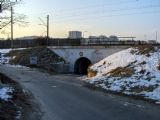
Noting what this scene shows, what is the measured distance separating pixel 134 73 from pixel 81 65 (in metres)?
32.5

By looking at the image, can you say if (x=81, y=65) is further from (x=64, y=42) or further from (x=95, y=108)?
(x=95, y=108)

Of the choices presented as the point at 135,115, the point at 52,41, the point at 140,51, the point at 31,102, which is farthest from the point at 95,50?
the point at 135,115

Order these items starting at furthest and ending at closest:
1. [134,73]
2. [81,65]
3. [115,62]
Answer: [81,65] → [115,62] → [134,73]

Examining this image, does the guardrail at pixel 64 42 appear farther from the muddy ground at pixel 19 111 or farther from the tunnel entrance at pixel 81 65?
the muddy ground at pixel 19 111

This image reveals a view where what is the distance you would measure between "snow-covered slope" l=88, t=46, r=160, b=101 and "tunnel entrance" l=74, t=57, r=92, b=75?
60.0ft

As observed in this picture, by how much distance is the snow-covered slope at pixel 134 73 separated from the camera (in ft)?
89.1

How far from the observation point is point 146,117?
56.1 ft

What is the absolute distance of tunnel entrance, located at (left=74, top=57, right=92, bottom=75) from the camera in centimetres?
6375

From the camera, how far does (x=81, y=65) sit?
65.6m

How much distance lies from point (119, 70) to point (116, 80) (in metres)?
4.32

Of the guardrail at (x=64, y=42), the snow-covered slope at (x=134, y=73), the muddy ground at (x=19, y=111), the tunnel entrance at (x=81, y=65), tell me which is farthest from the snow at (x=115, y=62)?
the muddy ground at (x=19, y=111)

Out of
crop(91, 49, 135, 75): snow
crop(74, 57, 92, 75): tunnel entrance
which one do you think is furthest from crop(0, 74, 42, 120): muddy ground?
crop(74, 57, 92, 75): tunnel entrance

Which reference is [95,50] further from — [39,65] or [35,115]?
[35,115]

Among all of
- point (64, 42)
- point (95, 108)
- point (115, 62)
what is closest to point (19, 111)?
point (95, 108)
